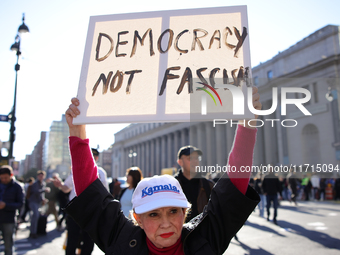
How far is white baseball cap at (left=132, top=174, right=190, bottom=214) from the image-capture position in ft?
5.97

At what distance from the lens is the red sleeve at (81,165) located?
6.76ft

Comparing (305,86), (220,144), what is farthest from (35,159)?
(305,86)

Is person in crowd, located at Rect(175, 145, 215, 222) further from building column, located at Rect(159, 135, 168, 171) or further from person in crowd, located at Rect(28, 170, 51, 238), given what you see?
building column, located at Rect(159, 135, 168, 171)

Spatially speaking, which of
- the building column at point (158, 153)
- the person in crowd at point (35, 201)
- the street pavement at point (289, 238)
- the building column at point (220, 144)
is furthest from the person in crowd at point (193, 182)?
the building column at point (158, 153)

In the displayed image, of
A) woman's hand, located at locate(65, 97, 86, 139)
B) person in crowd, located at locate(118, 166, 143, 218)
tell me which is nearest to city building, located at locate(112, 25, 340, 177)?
person in crowd, located at locate(118, 166, 143, 218)

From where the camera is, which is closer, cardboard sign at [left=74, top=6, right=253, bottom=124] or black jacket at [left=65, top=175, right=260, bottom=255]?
black jacket at [left=65, top=175, right=260, bottom=255]

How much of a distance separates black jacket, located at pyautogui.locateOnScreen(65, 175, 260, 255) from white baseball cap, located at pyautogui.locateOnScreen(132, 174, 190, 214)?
186 mm

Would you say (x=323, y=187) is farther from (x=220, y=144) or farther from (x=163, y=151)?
(x=163, y=151)

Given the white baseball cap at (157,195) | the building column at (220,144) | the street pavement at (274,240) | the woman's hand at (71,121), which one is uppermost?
the building column at (220,144)

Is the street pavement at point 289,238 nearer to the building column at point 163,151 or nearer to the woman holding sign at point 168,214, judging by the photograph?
Answer: the woman holding sign at point 168,214

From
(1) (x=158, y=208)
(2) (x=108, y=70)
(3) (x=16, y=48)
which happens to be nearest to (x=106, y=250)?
(1) (x=158, y=208)

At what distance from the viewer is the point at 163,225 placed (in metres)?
1.84

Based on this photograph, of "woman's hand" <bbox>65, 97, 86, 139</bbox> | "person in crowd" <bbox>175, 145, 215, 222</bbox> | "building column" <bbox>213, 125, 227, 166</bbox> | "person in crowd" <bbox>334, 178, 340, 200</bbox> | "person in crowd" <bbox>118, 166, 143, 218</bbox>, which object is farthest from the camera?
"building column" <bbox>213, 125, 227, 166</bbox>

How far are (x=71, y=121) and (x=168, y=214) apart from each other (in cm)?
97
